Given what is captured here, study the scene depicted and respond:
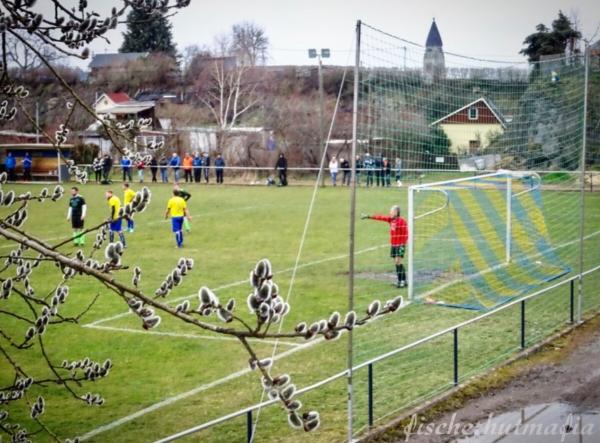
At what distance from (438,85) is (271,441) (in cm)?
693

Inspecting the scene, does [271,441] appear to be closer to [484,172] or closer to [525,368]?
[525,368]

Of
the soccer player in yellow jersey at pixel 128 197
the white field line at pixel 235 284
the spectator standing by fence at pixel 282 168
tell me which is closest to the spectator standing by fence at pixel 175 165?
the spectator standing by fence at pixel 282 168

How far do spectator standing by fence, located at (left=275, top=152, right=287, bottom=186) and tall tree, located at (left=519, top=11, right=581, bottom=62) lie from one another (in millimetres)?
13910

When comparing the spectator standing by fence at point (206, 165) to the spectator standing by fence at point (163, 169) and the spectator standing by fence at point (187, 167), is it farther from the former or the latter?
the spectator standing by fence at point (163, 169)

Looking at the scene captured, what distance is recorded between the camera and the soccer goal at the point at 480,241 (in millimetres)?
17938

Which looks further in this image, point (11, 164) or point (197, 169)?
point (197, 169)

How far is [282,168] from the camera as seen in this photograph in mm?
44875

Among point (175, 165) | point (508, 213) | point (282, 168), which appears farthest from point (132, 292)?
point (175, 165)

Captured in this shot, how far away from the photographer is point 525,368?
12.7 meters

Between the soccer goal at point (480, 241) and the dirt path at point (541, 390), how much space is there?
3.41 metres

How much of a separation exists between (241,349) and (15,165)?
37775 millimetres

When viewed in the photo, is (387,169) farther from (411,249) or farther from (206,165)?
(206,165)

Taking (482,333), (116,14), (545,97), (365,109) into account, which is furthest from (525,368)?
(116,14)

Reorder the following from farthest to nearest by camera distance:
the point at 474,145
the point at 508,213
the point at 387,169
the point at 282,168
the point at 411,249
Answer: the point at 282,168 → the point at 508,213 → the point at 387,169 → the point at 411,249 → the point at 474,145
